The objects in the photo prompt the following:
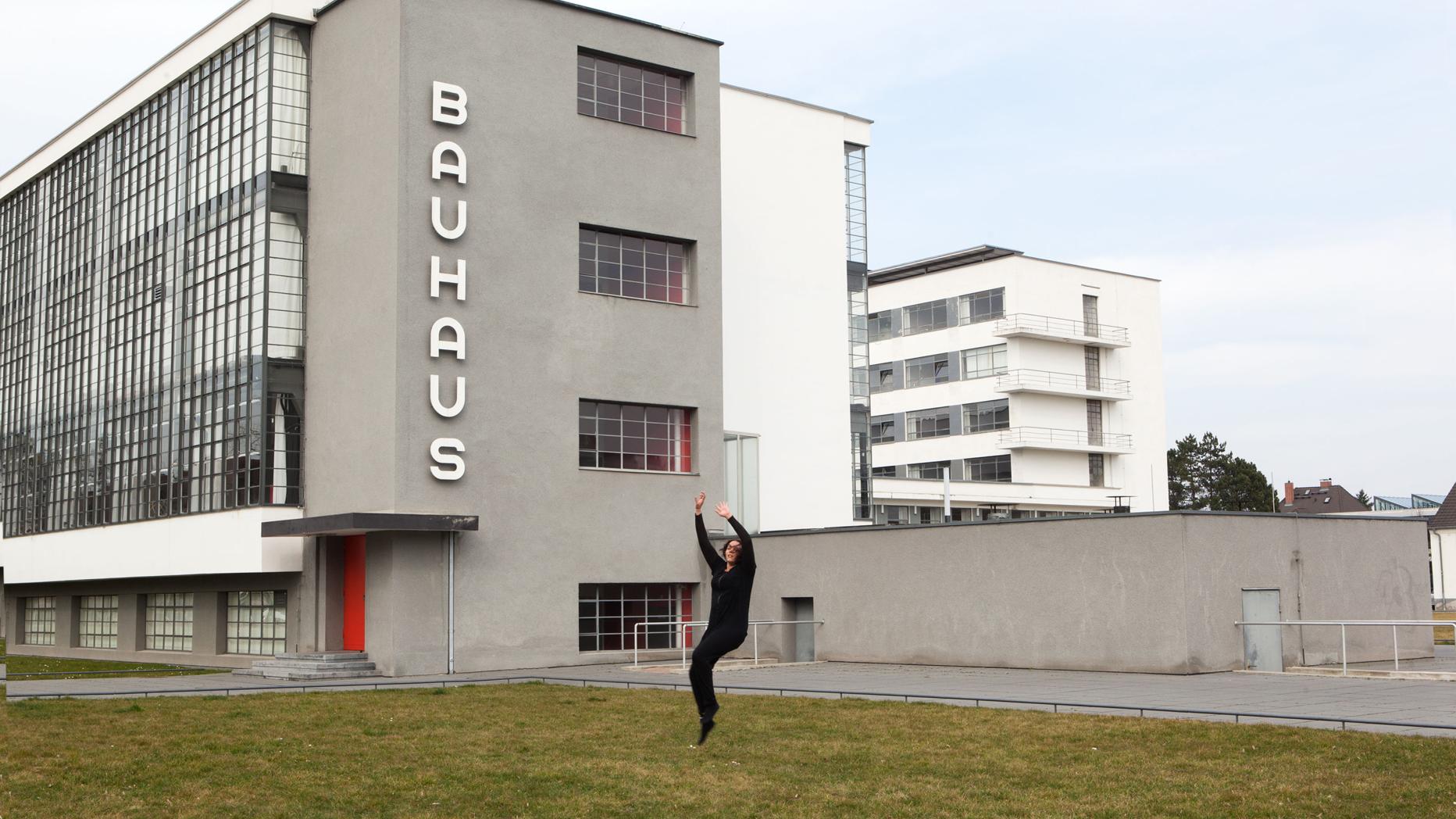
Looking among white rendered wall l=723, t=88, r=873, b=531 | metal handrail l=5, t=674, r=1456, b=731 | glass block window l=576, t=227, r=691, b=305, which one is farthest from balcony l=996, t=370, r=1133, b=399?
metal handrail l=5, t=674, r=1456, b=731

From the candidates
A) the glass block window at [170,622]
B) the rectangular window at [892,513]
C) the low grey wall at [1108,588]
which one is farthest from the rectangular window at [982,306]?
the glass block window at [170,622]

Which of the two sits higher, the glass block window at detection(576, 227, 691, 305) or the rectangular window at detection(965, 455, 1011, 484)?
the glass block window at detection(576, 227, 691, 305)

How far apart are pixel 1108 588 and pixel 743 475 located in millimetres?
11784

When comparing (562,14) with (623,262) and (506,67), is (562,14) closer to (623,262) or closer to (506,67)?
(506,67)

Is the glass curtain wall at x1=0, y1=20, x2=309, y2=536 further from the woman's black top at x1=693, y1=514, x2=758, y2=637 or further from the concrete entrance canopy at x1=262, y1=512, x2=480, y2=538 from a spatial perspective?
the woman's black top at x1=693, y1=514, x2=758, y2=637

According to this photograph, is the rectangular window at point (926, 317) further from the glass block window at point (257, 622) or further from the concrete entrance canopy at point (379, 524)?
the concrete entrance canopy at point (379, 524)

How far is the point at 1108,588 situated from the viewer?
76.4 ft

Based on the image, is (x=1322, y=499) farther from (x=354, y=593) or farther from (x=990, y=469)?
(x=354, y=593)

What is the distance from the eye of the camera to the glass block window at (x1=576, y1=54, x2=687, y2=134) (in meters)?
30.4

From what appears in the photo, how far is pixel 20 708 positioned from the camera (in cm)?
1780

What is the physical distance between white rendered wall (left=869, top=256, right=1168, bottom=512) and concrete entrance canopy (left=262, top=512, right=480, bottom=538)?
4343 centimetres

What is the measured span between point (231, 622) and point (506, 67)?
13.6 m

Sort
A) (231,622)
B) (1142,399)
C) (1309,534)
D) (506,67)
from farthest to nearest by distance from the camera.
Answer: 1. (1142,399)
2. (231,622)
3. (506,67)
4. (1309,534)

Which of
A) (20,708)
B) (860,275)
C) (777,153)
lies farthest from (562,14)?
(20,708)
